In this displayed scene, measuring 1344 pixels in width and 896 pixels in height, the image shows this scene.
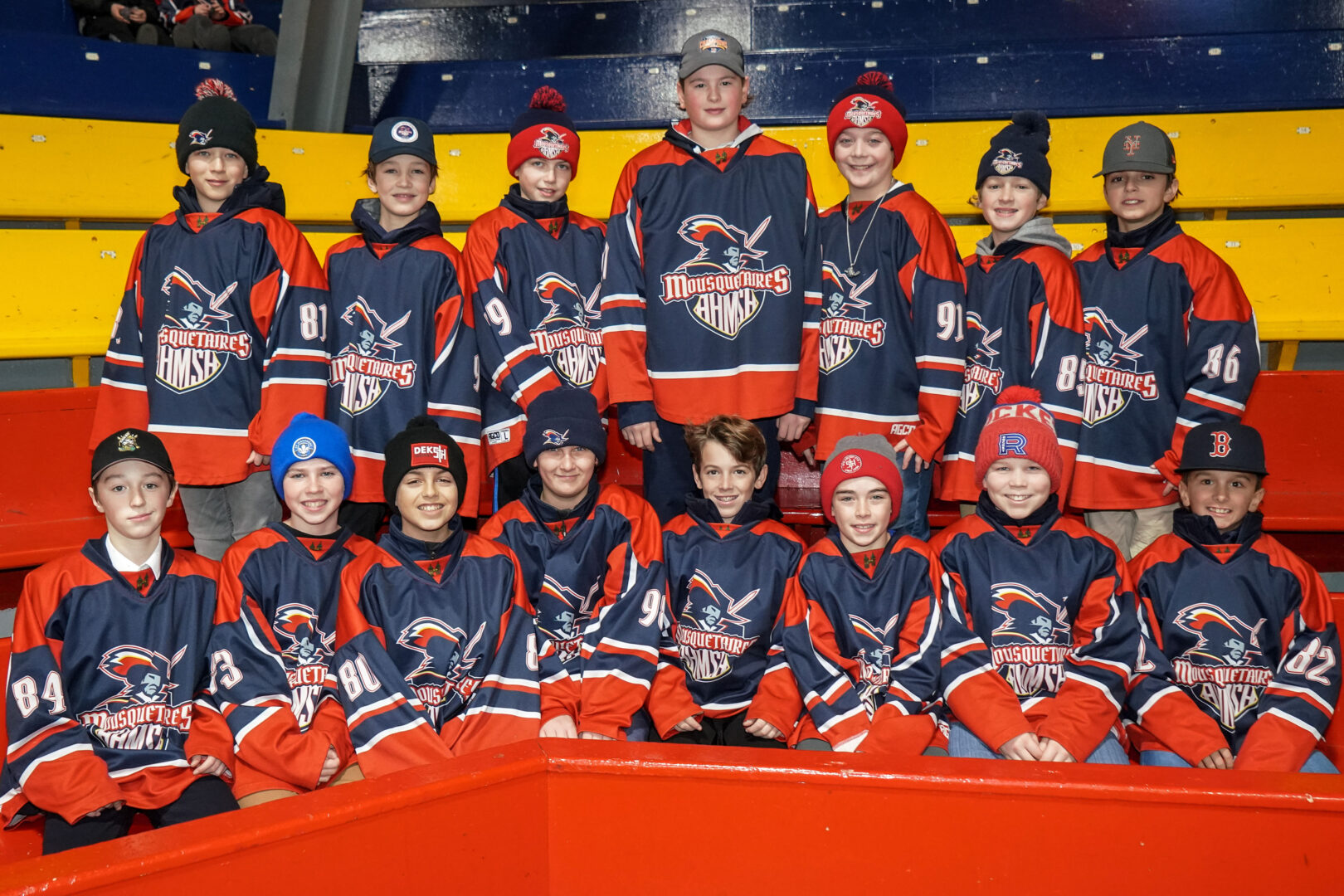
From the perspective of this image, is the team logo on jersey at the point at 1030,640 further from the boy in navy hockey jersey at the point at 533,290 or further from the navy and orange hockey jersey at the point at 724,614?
the boy in navy hockey jersey at the point at 533,290

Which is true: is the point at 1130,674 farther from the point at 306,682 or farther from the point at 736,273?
the point at 306,682

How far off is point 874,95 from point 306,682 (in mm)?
2034

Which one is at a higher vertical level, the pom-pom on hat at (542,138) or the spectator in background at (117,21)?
the spectator in background at (117,21)

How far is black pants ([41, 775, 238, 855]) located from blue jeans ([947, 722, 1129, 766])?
155 centimetres

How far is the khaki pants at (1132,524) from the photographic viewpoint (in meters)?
3.06

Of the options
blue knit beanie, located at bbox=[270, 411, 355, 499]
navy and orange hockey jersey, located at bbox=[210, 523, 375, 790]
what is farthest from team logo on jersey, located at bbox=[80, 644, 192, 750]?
blue knit beanie, located at bbox=[270, 411, 355, 499]

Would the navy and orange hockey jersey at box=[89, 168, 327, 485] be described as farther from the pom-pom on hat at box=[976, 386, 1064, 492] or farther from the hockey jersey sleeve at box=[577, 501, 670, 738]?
the pom-pom on hat at box=[976, 386, 1064, 492]

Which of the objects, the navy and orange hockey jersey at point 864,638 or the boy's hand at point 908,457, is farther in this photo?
the boy's hand at point 908,457

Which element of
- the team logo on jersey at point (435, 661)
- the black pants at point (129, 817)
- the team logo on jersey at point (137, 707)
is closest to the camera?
the black pants at point (129, 817)

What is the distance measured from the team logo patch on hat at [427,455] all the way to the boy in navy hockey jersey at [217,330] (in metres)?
0.56

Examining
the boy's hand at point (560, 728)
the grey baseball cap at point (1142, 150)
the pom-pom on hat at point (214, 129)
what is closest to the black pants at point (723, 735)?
the boy's hand at point (560, 728)

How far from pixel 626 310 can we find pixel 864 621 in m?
1.02

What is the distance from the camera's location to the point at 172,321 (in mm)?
2951

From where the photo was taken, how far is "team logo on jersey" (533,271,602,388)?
3.01 m
